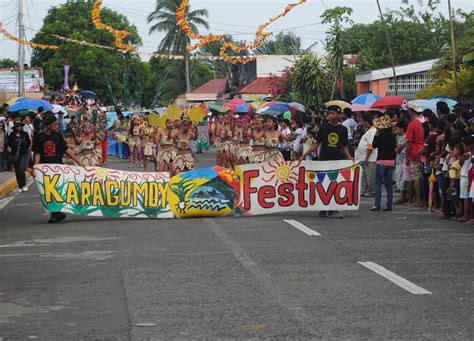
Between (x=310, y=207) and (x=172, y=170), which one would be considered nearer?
(x=310, y=207)

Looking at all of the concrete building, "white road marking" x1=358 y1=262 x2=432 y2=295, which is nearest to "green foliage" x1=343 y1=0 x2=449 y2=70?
the concrete building

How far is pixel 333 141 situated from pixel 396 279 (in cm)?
776

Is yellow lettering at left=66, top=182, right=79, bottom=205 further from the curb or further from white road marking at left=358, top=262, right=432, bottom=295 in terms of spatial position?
the curb

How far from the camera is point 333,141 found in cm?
1878

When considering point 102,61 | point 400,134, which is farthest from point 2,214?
point 102,61

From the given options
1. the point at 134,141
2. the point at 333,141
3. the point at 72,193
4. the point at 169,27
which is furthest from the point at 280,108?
the point at 169,27

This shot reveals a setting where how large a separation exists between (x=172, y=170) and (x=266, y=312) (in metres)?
13.7

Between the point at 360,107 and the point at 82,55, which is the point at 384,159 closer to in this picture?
the point at 360,107

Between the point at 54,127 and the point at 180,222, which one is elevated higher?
the point at 54,127

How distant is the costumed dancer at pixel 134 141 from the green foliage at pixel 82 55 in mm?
55584

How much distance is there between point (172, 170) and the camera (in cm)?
2298

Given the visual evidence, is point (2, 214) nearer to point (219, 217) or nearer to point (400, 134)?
point (219, 217)

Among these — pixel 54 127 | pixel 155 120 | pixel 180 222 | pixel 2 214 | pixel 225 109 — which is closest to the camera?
pixel 180 222

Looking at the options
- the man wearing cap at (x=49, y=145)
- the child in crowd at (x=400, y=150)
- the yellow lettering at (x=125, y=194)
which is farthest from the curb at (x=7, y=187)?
the child in crowd at (x=400, y=150)
